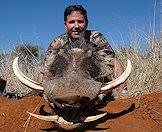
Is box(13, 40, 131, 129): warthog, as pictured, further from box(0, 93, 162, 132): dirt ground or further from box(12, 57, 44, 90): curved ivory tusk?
box(0, 93, 162, 132): dirt ground

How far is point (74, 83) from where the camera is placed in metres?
5.05

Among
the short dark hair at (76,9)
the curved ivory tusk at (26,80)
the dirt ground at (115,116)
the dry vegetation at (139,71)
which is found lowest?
the dry vegetation at (139,71)

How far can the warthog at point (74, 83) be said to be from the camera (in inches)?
196

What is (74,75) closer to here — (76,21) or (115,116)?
(115,116)

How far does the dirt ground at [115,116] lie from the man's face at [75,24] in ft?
4.34

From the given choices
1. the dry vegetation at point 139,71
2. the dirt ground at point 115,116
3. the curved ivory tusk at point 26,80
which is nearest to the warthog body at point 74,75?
the curved ivory tusk at point 26,80

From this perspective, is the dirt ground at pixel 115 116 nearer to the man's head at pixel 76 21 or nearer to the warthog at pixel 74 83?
the warthog at pixel 74 83

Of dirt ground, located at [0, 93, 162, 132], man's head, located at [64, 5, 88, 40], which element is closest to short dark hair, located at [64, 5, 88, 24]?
man's head, located at [64, 5, 88, 40]

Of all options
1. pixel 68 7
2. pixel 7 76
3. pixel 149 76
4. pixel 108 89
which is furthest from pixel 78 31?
pixel 7 76

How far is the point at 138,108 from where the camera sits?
5.88m

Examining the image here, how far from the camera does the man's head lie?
7461 mm

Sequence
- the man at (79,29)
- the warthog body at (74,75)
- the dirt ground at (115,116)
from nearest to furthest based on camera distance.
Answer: the warthog body at (74,75) → the dirt ground at (115,116) → the man at (79,29)

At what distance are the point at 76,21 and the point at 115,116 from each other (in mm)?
2177

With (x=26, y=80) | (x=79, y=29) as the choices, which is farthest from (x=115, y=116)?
(x=79, y=29)
